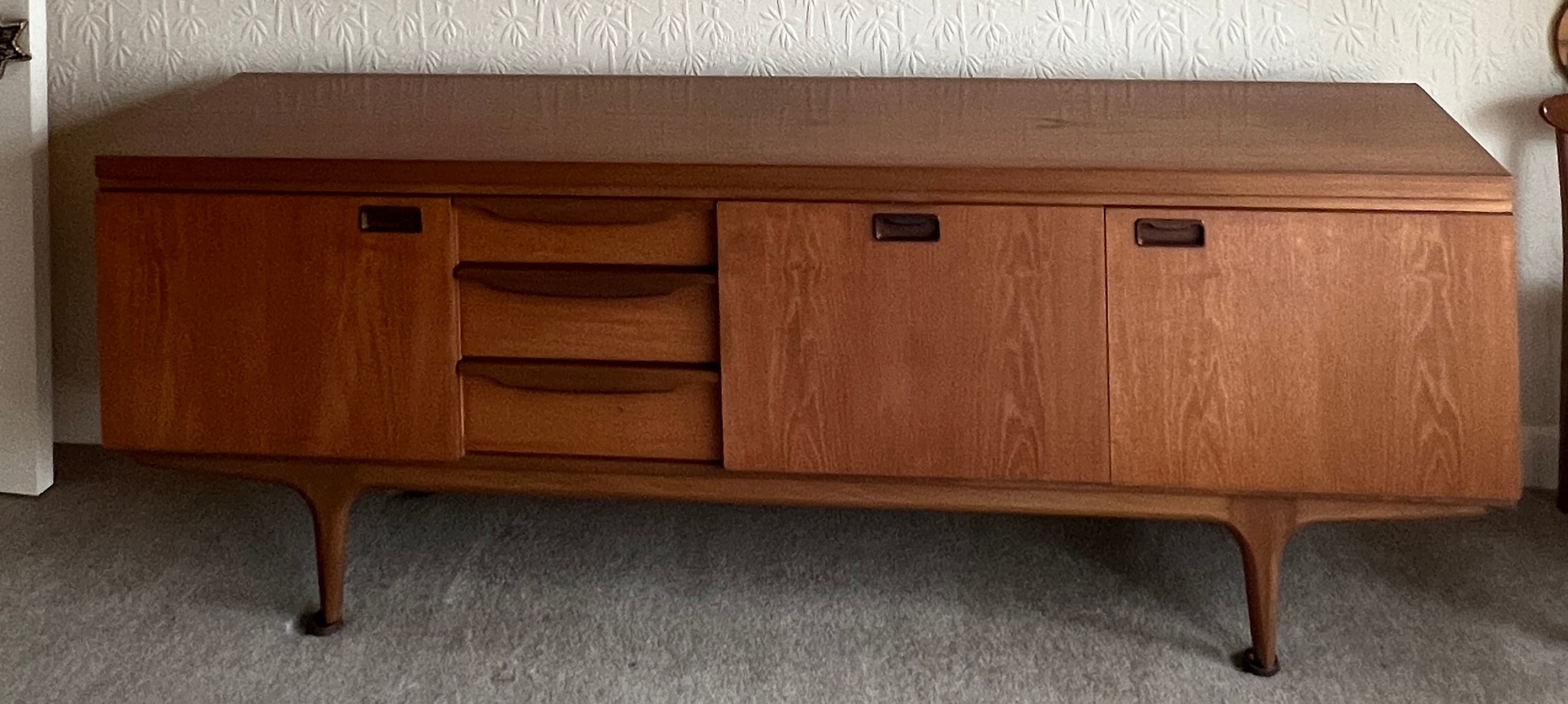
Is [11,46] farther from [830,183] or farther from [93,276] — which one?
[830,183]

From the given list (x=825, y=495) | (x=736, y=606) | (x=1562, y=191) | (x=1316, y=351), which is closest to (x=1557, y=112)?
(x=1562, y=191)

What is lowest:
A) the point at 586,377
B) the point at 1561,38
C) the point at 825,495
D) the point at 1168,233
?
the point at 825,495

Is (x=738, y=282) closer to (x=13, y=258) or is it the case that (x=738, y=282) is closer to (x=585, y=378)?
(x=585, y=378)

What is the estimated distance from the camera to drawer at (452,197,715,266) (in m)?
1.52

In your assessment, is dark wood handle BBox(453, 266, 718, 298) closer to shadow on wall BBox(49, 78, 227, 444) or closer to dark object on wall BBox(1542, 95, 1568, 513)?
shadow on wall BBox(49, 78, 227, 444)

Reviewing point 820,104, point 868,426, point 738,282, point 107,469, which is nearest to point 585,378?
point 738,282

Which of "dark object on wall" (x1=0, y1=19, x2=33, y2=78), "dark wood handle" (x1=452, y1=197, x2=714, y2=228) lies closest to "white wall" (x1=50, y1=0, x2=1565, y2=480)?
"dark object on wall" (x1=0, y1=19, x2=33, y2=78)

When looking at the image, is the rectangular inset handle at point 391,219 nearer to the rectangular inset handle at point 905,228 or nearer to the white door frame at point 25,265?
the rectangular inset handle at point 905,228

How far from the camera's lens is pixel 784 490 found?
159 centimetres

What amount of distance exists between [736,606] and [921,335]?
0.45m

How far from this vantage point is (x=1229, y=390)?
58.1 inches

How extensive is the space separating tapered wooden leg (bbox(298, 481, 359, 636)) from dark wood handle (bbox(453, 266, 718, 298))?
0.30 meters

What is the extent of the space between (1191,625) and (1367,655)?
0.19 meters

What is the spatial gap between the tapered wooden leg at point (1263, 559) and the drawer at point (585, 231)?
607 millimetres
